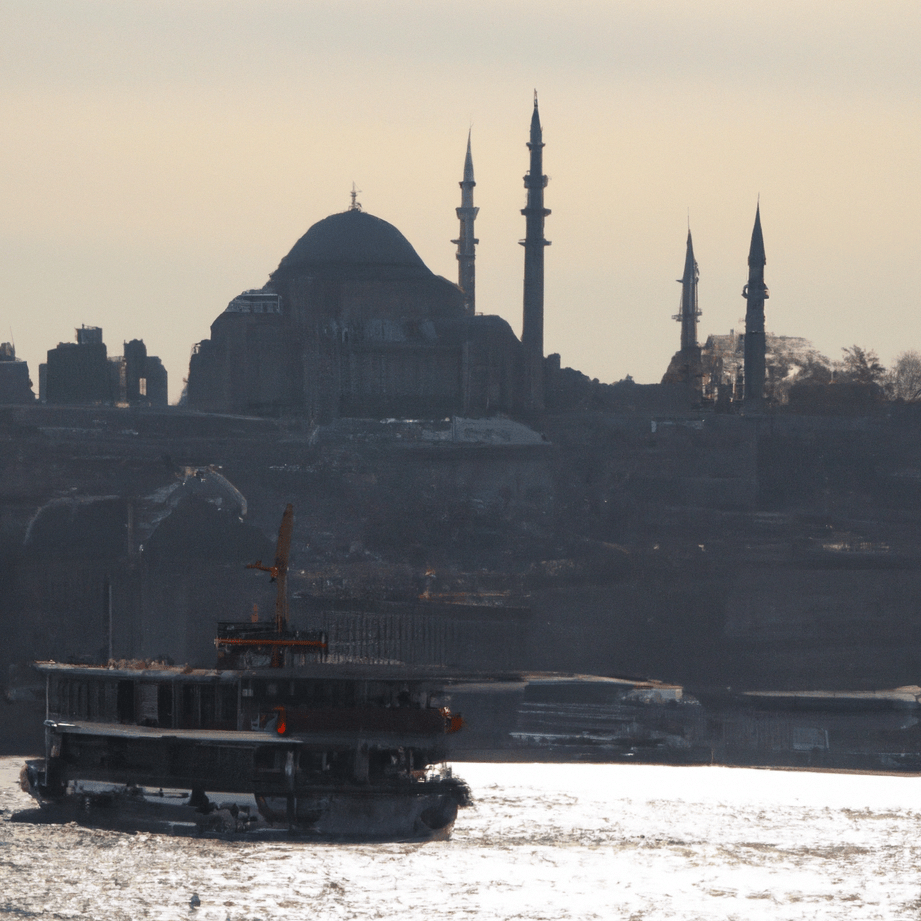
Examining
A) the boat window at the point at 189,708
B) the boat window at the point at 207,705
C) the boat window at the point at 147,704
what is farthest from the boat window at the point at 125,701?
the boat window at the point at 207,705

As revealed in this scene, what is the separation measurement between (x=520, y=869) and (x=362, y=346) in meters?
54.6

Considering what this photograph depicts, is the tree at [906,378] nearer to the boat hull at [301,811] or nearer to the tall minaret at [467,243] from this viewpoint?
the tall minaret at [467,243]

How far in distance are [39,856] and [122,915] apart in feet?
12.9

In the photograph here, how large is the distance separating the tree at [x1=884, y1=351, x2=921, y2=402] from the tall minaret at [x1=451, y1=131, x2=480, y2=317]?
2228cm

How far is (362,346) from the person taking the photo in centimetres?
8444

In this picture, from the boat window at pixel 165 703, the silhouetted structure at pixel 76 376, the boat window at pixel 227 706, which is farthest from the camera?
the silhouetted structure at pixel 76 376

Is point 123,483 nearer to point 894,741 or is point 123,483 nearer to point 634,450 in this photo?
point 634,450

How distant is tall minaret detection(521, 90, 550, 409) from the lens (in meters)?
79.2

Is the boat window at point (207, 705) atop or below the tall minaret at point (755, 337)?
below

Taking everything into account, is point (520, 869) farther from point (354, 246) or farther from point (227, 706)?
point (354, 246)

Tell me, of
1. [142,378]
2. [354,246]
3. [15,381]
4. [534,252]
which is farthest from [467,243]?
[15,381]

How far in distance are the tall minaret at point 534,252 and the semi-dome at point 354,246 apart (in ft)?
29.1

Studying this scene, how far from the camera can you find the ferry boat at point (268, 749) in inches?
1226

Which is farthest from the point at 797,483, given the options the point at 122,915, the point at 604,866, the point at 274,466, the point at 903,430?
the point at 122,915
